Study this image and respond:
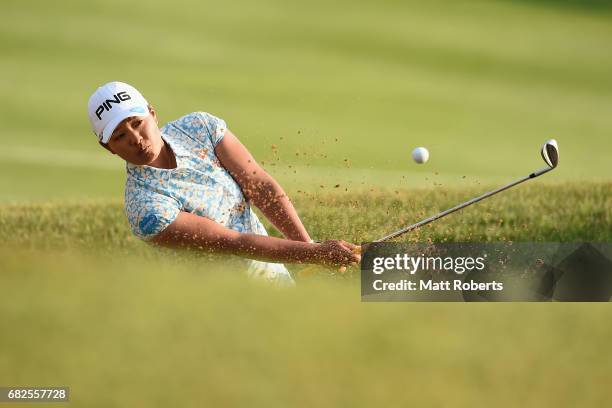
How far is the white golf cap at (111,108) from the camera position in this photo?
116 inches

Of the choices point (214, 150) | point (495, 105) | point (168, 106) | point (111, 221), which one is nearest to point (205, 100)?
point (168, 106)

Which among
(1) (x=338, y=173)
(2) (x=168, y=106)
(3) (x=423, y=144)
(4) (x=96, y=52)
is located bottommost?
(1) (x=338, y=173)

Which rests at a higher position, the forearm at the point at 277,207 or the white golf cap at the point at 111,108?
the white golf cap at the point at 111,108

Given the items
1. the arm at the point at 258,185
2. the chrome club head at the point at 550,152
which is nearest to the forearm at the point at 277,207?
the arm at the point at 258,185

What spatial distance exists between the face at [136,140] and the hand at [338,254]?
0.60m

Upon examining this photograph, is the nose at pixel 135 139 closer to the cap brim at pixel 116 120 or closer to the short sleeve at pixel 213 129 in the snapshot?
the cap brim at pixel 116 120

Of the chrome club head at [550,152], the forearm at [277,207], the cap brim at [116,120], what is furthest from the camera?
the chrome club head at [550,152]

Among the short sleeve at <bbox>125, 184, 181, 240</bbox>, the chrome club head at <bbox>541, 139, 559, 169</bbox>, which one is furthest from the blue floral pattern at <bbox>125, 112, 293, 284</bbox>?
the chrome club head at <bbox>541, 139, 559, 169</bbox>

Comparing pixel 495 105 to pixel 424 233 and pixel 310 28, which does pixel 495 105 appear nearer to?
pixel 310 28

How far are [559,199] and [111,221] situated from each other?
2371 millimetres

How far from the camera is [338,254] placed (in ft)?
9.92

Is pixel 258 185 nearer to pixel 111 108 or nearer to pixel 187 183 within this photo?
pixel 187 183

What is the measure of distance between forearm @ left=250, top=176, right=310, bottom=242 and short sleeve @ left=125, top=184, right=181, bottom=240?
459 mm

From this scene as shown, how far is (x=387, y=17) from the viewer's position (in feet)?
36.2
